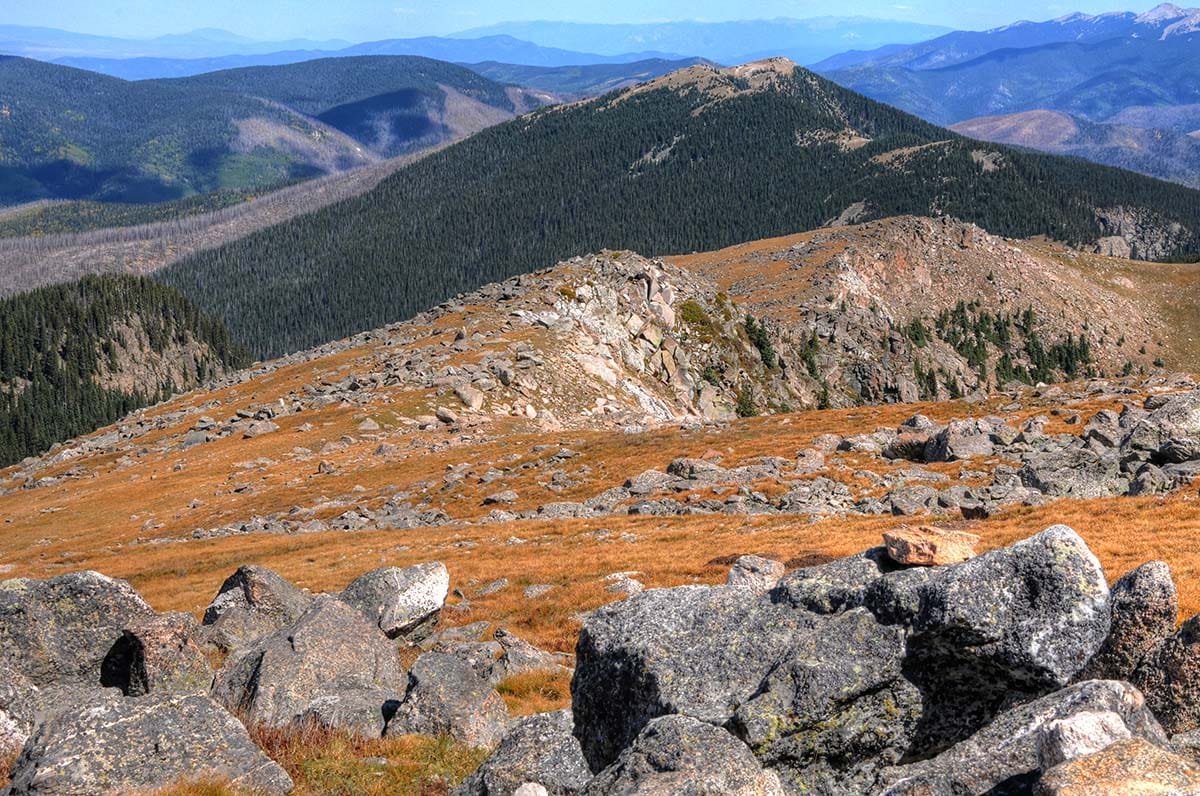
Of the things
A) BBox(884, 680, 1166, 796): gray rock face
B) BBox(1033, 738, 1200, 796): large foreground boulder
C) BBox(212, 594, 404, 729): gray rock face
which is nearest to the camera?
BBox(1033, 738, 1200, 796): large foreground boulder

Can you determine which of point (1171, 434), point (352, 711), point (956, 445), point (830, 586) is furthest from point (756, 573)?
point (956, 445)

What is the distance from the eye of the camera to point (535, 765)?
44.2ft

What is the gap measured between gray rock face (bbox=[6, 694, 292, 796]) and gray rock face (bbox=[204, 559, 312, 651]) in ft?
29.5

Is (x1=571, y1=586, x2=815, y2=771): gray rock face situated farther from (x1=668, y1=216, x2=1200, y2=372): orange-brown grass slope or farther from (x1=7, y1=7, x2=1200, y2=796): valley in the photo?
(x1=668, y1=216, x2=1200, y2=372): orange-brown grass slope

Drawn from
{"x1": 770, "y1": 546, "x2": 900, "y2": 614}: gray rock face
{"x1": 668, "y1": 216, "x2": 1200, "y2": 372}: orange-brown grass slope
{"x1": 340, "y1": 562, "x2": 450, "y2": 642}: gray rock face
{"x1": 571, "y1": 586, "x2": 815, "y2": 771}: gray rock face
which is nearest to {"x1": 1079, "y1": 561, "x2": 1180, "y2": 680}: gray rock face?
{"x1": 770, "y1": 546, "x2": 900, "y2": 614}: gray rock face

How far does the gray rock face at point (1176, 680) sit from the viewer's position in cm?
1199

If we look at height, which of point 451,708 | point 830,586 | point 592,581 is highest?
point 830,586

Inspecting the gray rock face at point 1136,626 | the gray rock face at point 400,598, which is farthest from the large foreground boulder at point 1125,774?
the gray rock face at point 400,598

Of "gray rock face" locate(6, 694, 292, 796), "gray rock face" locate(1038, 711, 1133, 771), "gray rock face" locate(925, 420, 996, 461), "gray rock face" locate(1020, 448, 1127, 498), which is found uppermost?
"gray rock face" locate(1038, 711, 1133, 771)

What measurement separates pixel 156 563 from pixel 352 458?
68.0ft

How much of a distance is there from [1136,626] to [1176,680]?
90 cm

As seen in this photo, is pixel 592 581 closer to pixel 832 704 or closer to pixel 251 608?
pixel 251 608

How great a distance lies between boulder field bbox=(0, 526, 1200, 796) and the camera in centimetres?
1115

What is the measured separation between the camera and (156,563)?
48.7 metres
